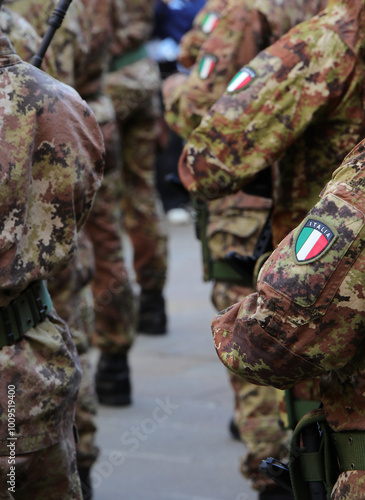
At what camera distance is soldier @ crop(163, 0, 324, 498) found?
3641mm

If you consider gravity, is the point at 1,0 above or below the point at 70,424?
above

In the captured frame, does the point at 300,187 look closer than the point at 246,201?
Yes

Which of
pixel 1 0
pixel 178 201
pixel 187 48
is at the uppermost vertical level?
pixel 1 0

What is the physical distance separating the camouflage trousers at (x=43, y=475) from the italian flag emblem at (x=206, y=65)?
183cm

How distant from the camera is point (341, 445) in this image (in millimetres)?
1928

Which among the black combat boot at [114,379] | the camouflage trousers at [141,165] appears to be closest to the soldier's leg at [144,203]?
the camouflage trousers at [141,165]

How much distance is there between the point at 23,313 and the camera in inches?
90.4

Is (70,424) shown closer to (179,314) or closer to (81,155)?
(81,155)

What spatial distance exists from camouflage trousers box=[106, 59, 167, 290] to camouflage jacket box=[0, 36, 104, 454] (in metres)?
3.94

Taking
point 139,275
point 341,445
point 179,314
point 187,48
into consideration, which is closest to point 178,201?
point 179,314

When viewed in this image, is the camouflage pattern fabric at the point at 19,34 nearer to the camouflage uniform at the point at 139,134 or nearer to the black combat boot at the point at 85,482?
the black combat boot at the point at 85,482

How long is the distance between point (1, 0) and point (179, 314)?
5.54 metres

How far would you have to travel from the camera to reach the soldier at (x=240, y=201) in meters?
3.64

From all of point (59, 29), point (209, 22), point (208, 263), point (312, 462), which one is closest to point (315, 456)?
point (312, 462)
